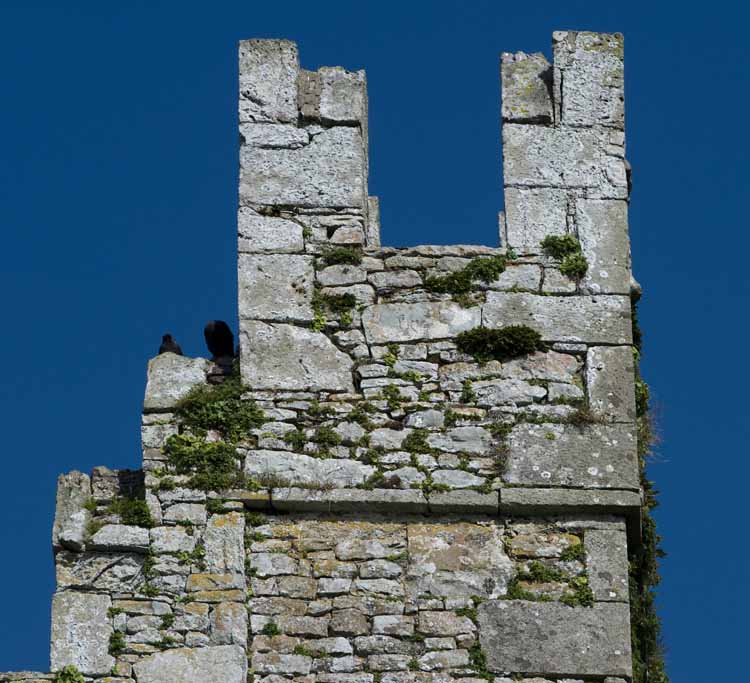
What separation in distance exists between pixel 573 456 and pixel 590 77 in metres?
2.53

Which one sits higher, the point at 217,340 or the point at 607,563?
the point at 217,340

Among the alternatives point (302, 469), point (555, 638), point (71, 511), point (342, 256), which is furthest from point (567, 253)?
point (71, 511)

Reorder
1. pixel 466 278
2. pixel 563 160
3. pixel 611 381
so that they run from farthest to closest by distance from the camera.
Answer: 1. pixel 563 160
2. pixel 466 278
3. pixel 611 381

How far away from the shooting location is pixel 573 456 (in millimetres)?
13633

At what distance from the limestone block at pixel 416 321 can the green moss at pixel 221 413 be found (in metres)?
0.83

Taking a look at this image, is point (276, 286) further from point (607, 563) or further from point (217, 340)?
point (607, 563)

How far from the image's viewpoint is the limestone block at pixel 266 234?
1428 cm

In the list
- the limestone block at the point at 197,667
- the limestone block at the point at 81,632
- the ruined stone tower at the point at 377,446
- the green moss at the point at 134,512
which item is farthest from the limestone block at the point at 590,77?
the limestone block at the point at 81,632

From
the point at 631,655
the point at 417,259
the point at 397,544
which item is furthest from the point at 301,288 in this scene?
the point at 631,655

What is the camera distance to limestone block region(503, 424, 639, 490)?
44.5ft

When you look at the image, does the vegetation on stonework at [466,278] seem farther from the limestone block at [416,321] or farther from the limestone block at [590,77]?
the limestone block at [590,77]

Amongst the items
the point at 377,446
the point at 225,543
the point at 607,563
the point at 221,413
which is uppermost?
the point at 221,413

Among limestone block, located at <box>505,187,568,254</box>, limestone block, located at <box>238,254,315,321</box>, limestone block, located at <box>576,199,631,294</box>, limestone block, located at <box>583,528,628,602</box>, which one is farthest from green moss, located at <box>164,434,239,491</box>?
limestone block, located at <box>576,199,631,294</box>

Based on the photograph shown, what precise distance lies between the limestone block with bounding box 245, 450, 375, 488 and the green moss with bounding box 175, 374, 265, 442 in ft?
0.62
